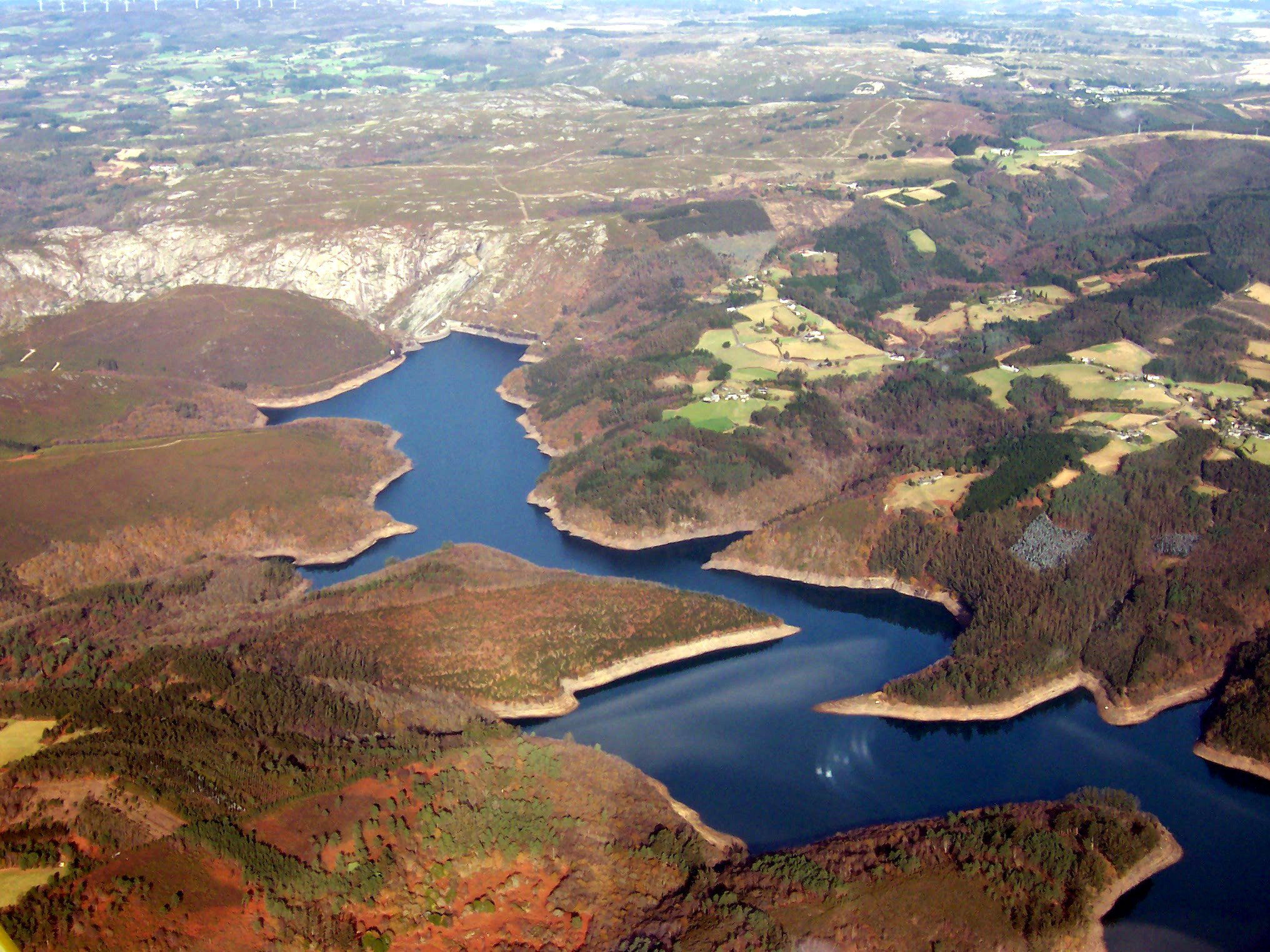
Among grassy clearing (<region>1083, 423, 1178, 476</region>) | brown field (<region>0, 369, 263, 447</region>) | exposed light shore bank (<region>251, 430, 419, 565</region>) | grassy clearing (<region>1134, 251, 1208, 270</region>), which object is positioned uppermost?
grassy clearing (<region>1134, 251, 1208, 270</region>)

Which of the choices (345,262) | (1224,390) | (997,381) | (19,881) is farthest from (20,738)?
(345,262)

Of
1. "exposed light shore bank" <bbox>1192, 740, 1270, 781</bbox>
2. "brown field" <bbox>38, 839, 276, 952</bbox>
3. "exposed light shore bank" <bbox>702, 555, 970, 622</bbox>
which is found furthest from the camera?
"exposed light shore bank" <bbox>702, 555, 970, 622</bbox>

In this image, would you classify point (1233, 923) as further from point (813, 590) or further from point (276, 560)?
point (276, 560)

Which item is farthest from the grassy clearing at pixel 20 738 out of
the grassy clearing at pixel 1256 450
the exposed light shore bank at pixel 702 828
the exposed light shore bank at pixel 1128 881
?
the grassy clearing at pixel 1256 450

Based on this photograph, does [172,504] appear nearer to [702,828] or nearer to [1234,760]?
[702,828]

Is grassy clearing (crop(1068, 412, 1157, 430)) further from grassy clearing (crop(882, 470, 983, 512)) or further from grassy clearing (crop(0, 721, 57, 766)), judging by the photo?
grassy clearing (crop(0, 721, 57, 766))

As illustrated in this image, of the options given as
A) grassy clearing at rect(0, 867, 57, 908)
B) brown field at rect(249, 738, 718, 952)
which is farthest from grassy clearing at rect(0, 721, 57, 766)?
brown field at rect(249, 738, 718, 952)
